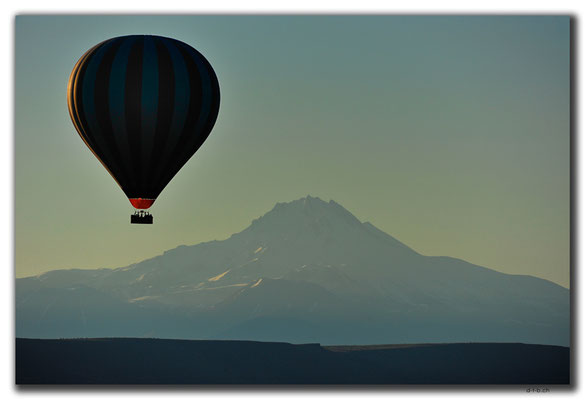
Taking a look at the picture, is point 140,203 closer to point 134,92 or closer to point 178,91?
point 134,92

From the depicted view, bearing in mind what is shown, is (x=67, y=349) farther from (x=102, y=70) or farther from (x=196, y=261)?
(x=196, y=261)

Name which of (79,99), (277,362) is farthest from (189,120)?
(277,362)

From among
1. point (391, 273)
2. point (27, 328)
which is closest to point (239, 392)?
point (27, 328)

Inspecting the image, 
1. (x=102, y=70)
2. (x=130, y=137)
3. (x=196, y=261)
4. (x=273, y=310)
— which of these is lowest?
(x=273, y=310)

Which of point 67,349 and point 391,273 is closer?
point 67,349

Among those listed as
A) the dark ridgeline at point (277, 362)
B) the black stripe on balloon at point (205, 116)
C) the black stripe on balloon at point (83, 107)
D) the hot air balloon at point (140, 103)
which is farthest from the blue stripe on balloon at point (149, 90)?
the dark ridgeline at point (277, 362)

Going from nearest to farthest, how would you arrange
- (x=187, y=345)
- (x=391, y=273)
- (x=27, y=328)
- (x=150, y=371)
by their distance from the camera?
(x=27, y=328)
(x=150, y=371)
(x=187, y=345)
(x=391, y=273)

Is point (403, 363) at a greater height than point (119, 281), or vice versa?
point (119, 281)

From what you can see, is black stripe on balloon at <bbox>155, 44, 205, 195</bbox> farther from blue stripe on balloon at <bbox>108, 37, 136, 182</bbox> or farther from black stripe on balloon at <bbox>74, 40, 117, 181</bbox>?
black stripe on balloon at <bbox>74, 40, 117, 181</bbox>

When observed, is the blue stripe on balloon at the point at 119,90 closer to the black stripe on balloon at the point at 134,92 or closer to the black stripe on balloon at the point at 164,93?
the black stripe on balloon at the point at 134,92
